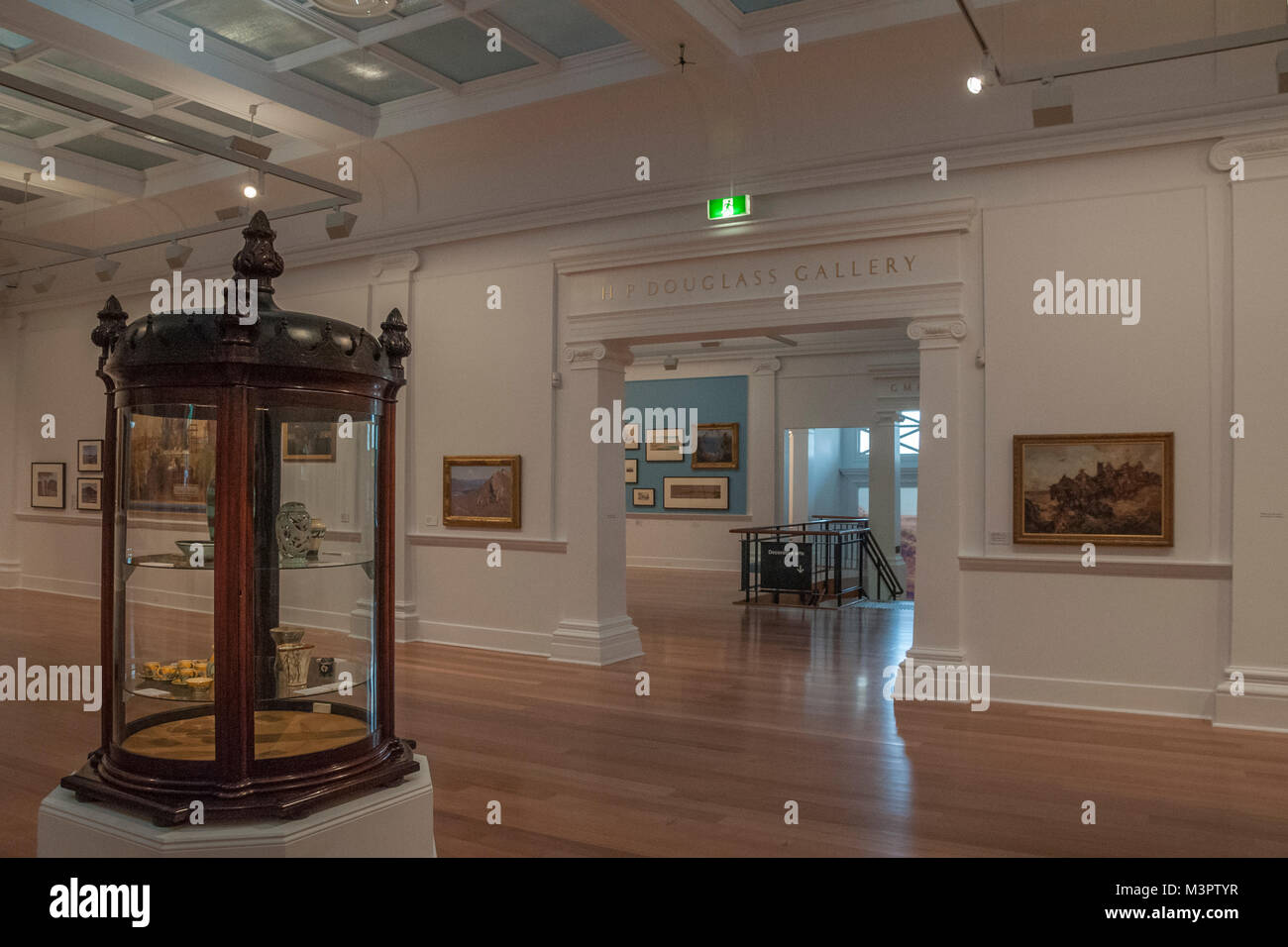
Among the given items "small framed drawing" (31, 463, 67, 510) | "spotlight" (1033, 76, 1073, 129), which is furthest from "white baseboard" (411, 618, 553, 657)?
"small framed drawing" (31, 463, 67, 510)

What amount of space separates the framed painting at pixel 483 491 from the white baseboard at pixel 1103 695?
511cm

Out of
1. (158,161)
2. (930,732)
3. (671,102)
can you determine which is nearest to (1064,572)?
(930,732)

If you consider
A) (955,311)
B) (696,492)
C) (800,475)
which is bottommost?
(696,492)

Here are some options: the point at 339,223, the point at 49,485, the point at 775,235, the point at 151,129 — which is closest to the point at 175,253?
the point at 339,223

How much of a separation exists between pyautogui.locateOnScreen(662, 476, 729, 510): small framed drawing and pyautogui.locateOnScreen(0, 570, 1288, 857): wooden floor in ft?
30.9

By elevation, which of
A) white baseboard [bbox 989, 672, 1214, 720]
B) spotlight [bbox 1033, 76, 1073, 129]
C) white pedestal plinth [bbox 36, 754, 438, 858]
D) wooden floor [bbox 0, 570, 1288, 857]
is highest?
spotlight [bbox 1033, 76, 1073, 129]

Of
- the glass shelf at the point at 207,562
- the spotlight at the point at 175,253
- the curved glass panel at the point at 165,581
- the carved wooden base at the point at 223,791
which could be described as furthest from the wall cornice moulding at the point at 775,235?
the carved wooden base at the point at 223,791

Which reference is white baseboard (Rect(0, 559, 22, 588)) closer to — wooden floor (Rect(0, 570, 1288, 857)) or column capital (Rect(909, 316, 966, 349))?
wooden floor (Rect(0, 570, 1288, 857))

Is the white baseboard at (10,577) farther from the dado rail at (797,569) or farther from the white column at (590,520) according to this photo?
the dado rail at (797,569)

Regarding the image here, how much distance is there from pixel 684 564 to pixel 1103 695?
39.3ft

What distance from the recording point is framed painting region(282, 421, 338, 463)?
11.5 ft

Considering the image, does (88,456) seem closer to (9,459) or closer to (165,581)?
(9,459)

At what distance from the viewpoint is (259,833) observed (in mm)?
3184

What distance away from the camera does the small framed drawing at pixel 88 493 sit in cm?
1451
